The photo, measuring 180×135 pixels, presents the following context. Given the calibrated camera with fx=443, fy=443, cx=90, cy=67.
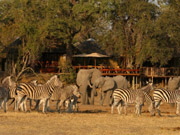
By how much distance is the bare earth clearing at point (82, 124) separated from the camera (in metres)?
16.1

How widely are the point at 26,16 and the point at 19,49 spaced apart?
11.9ft

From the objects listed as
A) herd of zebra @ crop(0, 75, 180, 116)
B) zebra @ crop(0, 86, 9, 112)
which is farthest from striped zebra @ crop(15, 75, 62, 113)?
zebra @ crop(0, 86, 9, 112)

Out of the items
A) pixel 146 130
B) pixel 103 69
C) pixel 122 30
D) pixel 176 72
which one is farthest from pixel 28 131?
pixel 176 72

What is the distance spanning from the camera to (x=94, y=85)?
33250 millimetres

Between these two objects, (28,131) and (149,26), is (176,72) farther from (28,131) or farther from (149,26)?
(28,131)

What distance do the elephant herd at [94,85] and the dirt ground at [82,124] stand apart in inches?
467

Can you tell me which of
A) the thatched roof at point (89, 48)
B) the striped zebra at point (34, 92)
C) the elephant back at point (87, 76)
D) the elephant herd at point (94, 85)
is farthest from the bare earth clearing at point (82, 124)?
the thatched roof at point (89, 48)

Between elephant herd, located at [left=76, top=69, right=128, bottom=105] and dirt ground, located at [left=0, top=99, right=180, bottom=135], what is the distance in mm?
11851

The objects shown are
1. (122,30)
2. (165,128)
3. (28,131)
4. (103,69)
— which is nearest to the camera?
(28,131)

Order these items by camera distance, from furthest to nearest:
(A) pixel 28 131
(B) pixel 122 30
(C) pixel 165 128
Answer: (B) pixel 122 30 < (C) pixel 165 128 < (A) pixel 28 131

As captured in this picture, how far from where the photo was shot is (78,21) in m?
47.0

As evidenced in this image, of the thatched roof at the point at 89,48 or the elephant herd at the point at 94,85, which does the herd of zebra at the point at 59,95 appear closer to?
the elephant herd at the point at 94,85

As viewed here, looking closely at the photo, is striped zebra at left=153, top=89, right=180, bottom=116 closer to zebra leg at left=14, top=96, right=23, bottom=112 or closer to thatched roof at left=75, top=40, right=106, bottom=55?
zebra leg at left=14, top=96, right=23, bottom=112

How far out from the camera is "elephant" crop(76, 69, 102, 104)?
33147mm
